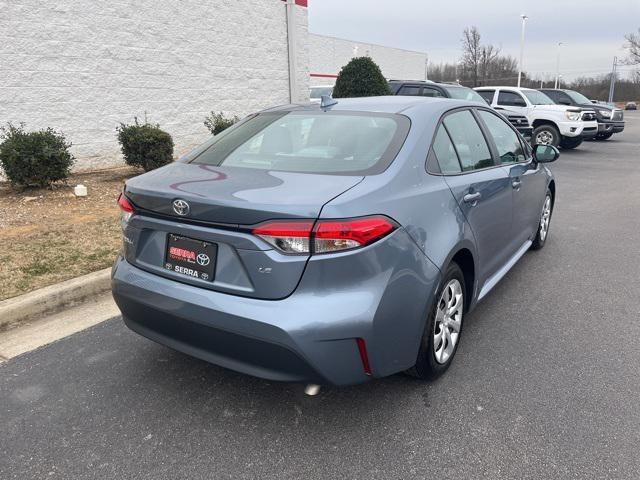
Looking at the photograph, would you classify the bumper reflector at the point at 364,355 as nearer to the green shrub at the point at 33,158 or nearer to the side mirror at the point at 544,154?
the side mirror at the point at 544,154

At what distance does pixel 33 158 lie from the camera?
6.32 m

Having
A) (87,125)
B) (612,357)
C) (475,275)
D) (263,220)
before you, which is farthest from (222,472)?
(87,125)

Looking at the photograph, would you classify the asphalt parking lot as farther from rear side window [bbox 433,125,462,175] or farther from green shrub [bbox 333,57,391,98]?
green shrub [bbox 333,57,391,98]

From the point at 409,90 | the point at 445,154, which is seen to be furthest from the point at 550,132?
the point at 445,154

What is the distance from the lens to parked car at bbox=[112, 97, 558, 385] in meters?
2.22

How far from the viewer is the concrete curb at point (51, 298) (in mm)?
3622

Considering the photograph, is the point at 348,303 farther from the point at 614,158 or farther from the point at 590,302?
the point at 614,158

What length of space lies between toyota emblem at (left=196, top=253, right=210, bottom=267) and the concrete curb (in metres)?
2.02

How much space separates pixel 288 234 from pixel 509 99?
50.6 ft

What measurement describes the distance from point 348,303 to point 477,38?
2526 inches

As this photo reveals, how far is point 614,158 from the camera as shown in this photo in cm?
1438

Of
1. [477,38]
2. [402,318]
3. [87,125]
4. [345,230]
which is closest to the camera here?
[345,230]

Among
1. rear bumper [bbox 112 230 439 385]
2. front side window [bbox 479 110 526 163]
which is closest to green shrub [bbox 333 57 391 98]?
front side window [bbox 479 110 526 163]

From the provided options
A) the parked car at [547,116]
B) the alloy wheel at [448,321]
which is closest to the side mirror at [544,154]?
the alloy wheel at [448,321]
